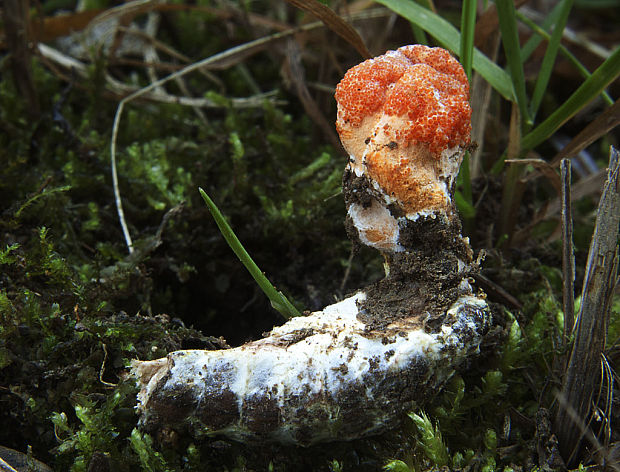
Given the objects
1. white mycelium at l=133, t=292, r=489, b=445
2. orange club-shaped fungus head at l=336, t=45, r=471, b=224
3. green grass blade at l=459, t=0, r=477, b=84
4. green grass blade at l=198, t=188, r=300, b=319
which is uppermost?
green grass blade at l=459, t=0, r=477, b=84

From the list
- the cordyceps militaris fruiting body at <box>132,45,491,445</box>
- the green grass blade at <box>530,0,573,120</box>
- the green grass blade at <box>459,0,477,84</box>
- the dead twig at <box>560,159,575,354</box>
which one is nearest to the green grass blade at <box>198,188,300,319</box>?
the cordyceps militaris fruiting body at <box>132,45,491,445</box>

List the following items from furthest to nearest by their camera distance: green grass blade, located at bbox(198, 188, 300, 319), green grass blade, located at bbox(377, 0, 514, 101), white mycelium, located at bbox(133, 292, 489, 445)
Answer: green grass blade, located at bbox(377, 0, 514, 101) → green grass blade, located at bbox(198, 188, 300, 319) → white mycelium, located at bbox(133, 292, 489, 445)

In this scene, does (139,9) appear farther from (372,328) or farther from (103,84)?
(372,328)

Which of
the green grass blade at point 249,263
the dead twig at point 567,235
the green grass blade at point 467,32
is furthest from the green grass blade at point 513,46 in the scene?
the green grass blade at point 249,263

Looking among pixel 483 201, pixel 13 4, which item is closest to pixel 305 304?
pixel 483 201

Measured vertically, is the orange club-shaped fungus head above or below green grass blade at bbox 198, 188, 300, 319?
above

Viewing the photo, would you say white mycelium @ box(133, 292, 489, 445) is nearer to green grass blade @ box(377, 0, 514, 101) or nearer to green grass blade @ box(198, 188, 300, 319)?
green grass blade @ box(198, 188, 300, 319)
